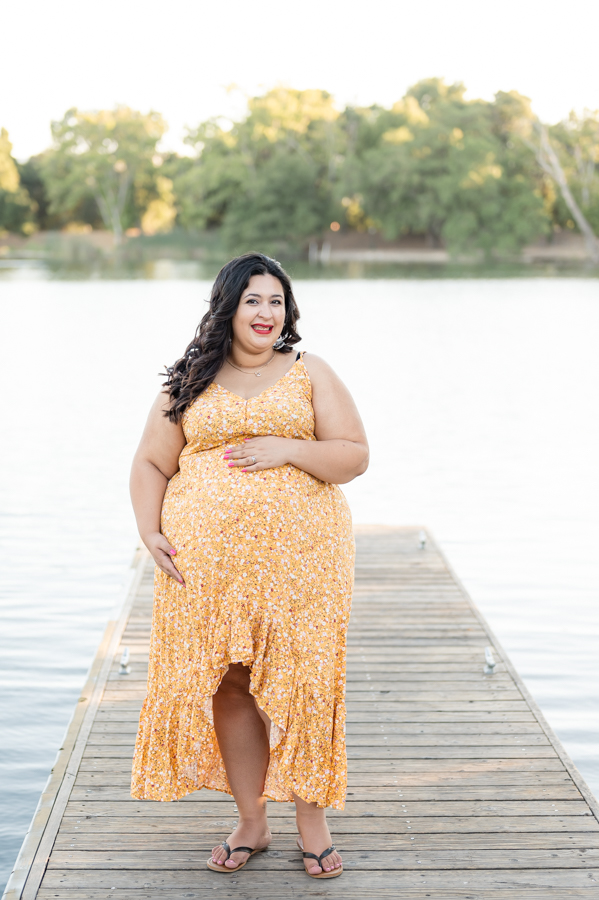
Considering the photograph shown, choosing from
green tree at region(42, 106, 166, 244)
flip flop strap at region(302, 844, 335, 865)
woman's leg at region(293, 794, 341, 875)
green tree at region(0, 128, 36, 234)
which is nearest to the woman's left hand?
woman's leg at region(293, 794, 341, 875)

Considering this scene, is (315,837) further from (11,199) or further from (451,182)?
(11,199)

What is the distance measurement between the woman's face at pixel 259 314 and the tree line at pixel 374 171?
62.4m

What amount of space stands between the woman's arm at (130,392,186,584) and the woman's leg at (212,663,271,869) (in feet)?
1.51

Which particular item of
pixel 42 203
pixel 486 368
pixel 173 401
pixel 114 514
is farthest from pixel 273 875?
pixel 42 203

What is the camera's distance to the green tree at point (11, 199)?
8256 centimetres

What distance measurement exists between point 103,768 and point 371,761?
3.09 feet

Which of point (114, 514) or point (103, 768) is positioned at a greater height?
point (103, 768)

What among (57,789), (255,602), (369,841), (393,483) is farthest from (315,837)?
(393,483)

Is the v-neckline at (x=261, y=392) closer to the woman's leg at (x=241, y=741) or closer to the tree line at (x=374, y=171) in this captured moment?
the woman's leg at (x=241, y=741)

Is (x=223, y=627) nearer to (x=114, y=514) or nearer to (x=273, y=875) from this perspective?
(x=273, y=875)

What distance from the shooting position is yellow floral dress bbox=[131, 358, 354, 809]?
253 centimetres

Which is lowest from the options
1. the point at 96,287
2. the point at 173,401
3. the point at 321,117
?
the point at 96,287

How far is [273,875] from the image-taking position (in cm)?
274

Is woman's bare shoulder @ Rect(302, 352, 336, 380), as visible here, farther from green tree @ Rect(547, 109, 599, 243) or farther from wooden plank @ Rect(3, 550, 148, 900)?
green tree @ Rect(547, 109, 599, 243)
